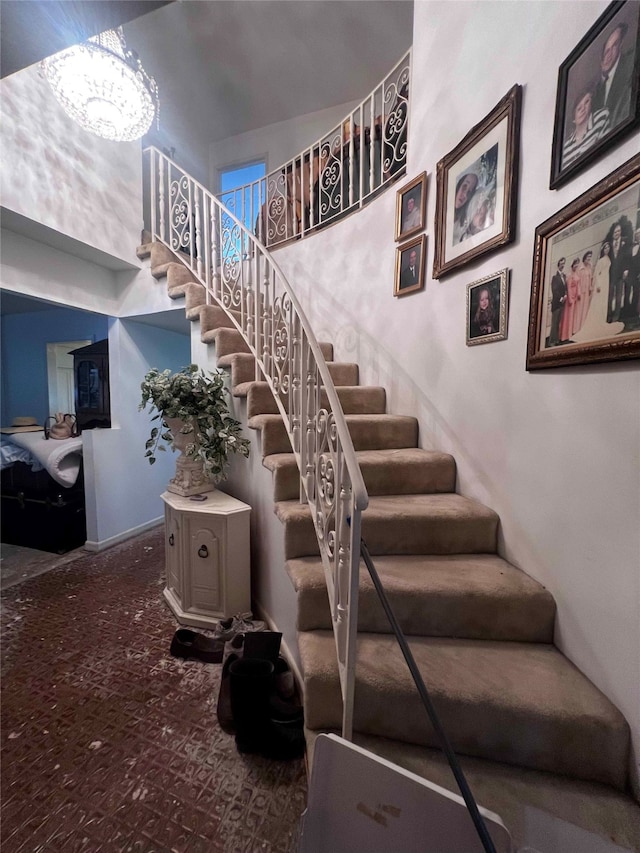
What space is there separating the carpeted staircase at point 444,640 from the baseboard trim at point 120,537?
2.29 meters

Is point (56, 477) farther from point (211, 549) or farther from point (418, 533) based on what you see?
point (418, 533)

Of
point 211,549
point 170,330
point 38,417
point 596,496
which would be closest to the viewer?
point 596,496

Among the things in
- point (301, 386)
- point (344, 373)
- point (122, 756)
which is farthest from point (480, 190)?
point (122, 756)

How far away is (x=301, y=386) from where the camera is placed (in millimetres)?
1686

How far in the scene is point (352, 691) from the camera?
109cm

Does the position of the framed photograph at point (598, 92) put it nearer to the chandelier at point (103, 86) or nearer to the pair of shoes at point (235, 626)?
the chandelier at point (103, 86)

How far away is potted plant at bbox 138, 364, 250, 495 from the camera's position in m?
2.23

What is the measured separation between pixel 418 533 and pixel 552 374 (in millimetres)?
895

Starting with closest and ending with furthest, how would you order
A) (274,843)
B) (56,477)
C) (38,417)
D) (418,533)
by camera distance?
1. (274,843)
2. (418,533)
3. (56,477)
4. (38,417)

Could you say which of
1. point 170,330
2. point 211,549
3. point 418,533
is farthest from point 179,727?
point 170,330

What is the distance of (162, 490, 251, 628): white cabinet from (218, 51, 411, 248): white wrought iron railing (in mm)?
2716

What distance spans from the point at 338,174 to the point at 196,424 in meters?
2.72

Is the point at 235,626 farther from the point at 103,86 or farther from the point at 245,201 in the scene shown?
the point at 245,201

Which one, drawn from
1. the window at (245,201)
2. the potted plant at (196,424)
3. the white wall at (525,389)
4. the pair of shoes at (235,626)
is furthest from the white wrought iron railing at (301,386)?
the pair of shoes at (235,626)
